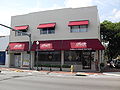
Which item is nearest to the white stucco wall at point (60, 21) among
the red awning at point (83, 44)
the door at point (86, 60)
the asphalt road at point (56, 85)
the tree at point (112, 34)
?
the red awning at point (83, 44)

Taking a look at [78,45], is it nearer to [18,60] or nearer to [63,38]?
[63,38]

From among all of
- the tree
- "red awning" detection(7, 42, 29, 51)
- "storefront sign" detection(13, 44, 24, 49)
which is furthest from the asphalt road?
the tree

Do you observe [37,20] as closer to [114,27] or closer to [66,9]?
[66,9]

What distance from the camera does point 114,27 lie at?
35.5 metres

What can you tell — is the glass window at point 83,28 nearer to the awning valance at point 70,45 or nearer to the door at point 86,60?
the awning valance at point 70,45

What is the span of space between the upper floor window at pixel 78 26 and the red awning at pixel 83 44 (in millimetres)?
1860

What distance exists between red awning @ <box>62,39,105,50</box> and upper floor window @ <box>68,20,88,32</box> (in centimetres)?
186

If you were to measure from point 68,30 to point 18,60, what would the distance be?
11.7 meters

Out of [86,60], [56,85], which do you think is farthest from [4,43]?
[56,85]

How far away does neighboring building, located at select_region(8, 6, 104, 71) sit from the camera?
24547 mm

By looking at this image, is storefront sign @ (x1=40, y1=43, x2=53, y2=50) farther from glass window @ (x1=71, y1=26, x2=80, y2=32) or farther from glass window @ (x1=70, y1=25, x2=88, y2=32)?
glass window @ (x1=71, y1=26, x2=80, y2=32)

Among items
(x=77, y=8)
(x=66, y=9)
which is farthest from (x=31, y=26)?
(x=77, y=8)

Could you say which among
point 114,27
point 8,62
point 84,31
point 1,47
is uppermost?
point 114,27

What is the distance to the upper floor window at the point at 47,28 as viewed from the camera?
86.8 ft
